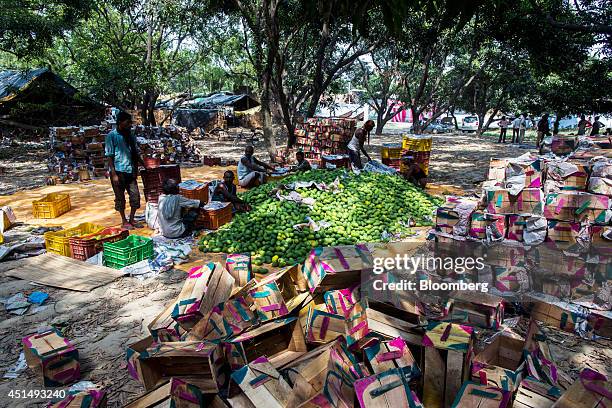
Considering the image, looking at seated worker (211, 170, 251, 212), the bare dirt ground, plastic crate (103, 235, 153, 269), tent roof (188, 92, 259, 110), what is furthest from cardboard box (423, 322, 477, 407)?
tent roof (188, 92, 259, 110)

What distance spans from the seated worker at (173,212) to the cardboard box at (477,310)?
4143 mm

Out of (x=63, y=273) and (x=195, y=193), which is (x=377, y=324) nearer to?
(x=63, y=273)

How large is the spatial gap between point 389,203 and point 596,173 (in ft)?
10.1

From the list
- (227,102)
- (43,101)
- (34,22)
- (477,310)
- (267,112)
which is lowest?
(477,310)

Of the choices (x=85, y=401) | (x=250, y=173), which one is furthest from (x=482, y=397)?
(x=250, y=173)

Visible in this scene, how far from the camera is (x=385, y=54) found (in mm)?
24844

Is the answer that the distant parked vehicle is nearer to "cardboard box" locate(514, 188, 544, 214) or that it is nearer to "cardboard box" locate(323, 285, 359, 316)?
"cardboard box" locate(514, 188, 544, 214)

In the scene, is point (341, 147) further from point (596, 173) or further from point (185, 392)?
point (185, 392)

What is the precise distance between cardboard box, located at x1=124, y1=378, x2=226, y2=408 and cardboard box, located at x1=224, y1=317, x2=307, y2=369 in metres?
0.31

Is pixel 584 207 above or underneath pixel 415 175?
above

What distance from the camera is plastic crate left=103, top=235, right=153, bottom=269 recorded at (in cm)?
516

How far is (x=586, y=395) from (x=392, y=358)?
1.01 meters

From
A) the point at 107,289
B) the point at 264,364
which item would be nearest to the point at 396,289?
the point at 264,364

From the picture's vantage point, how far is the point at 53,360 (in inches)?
119
